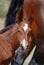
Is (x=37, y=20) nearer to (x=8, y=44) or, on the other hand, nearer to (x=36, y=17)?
(x=36, y=17)

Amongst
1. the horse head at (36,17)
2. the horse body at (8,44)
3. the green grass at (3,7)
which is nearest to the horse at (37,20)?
the horse head at (36,17)

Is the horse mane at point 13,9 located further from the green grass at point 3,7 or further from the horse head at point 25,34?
the green grass at point 3,7

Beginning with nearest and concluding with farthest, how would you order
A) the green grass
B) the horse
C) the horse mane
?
the horse < the horse mane < the green grass

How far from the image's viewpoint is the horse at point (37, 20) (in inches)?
54.9

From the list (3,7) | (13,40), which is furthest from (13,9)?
(3,7)

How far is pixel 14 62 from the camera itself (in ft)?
5.39

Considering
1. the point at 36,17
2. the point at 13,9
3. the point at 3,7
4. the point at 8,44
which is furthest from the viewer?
the point at 3,7

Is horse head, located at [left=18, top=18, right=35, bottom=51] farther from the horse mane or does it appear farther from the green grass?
the green grass

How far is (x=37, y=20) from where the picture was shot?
1415mm

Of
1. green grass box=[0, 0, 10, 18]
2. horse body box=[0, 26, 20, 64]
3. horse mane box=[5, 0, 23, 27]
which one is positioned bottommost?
green grass box=[0, 0, 10, 18]

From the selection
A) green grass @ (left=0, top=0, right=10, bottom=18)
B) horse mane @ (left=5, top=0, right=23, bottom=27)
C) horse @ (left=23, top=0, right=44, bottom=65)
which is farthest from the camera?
green grass @ (left=0, top=0, right=10, bottom=18)

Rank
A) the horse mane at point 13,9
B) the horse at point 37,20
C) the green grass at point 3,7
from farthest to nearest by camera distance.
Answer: the green grass at point 3,7 < the horse mane at point 13,9 < the horse at point 37,20

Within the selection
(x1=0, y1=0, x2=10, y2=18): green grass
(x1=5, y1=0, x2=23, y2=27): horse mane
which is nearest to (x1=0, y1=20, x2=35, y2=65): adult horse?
(x1=5, y1=0, x2=23, y2=27): horse mane

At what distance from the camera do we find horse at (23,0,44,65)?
1.39m
